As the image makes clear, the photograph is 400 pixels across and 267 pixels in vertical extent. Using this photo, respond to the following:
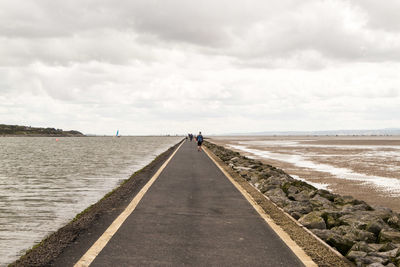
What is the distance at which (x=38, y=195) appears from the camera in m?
12.0

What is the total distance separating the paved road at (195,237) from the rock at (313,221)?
2.61ft

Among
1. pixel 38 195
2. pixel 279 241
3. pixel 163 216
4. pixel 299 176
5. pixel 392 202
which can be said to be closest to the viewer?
pixel 279 241

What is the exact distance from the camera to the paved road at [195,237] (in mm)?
4629

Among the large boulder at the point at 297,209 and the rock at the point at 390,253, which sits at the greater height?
the rock at the point at 390,253

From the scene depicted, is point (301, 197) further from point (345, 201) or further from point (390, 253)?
point (390, 253)

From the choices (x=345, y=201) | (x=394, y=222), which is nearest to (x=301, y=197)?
(x=345, y=201)

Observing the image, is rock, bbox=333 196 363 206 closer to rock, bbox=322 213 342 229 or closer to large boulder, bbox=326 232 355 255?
rock, bbox=322 213 342 229

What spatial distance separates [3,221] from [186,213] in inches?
171

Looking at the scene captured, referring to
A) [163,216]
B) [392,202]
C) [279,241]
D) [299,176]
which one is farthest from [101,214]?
[299,176]

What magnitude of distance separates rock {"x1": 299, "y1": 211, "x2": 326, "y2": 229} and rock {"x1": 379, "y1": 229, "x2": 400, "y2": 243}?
0.99 m

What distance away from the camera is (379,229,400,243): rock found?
565cm

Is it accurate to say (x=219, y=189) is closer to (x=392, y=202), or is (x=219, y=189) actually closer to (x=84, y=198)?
(x=84, y=198)

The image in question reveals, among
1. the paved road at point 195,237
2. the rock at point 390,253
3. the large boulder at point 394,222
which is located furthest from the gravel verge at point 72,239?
the large boulder at point 394,222

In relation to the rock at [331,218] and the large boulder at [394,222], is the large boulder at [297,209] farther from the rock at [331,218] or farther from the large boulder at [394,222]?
the large boulder at [394,222]
